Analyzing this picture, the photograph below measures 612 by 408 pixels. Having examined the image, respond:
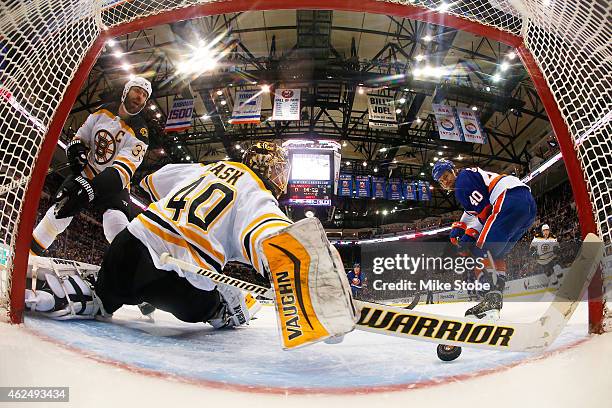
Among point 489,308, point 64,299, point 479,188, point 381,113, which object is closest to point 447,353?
point 489,308

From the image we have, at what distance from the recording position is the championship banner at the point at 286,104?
7621 mm

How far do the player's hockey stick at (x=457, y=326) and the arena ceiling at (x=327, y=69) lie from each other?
6792 mm

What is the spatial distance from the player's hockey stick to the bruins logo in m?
1.33

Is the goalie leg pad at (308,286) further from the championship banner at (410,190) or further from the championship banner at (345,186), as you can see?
the championship banner at (410,190)

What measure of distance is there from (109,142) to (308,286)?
192cm

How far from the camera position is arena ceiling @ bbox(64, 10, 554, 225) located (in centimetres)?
729

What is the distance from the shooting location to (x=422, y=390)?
32.2 inches

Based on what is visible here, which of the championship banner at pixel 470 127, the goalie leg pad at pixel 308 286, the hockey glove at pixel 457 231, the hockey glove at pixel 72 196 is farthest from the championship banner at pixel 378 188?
the goalie leg pad at pixel 308 286

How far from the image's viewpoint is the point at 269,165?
134 cm

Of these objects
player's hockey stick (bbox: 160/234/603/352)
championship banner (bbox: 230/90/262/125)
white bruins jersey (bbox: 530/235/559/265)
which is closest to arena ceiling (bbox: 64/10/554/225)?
championship banner (bbox: 230/90/262/125)

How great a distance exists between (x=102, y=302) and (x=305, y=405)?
3.93ft

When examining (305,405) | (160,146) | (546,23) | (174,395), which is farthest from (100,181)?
(160,146)

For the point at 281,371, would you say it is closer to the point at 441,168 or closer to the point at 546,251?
the point at 441,168

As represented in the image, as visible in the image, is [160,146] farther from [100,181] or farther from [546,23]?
[546,23]
